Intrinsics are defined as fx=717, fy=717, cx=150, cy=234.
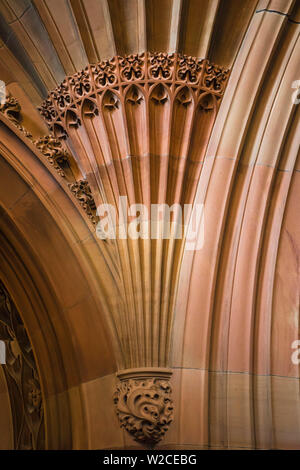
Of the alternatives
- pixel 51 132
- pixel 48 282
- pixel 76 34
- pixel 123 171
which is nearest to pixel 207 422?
pixel 48 282

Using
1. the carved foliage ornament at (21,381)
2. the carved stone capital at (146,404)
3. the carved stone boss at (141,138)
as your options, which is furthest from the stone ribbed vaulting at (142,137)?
the carved foliage ornament at (21,381)

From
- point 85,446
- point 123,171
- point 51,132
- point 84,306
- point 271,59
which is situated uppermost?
point 271,59

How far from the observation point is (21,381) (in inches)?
195

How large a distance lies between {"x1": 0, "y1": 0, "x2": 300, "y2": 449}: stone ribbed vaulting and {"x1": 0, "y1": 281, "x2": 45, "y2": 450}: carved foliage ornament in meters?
0.13

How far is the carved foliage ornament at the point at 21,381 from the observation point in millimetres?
4848

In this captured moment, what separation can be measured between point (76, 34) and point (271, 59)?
1.33 m

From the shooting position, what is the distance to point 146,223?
4.66 m

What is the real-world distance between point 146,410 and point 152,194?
1.39 m

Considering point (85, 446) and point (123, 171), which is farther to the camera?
point (123, 171)

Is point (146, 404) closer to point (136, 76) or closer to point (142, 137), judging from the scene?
point (142, 137)

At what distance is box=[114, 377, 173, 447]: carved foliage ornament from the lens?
4.24 meters

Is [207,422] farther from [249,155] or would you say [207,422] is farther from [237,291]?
[249,155]

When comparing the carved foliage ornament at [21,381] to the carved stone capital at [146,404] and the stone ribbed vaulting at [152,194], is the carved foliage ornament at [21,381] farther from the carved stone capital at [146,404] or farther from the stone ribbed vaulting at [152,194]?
the carved stone capital at [146,404]

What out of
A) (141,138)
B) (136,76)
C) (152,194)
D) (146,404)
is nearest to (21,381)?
(146,404)
